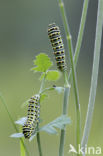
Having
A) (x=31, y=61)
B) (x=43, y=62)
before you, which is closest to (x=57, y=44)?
(x=43, y=62)

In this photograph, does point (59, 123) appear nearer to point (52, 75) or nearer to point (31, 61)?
point (52, 75)

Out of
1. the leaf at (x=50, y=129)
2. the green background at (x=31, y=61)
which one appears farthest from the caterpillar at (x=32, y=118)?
the green background at (x=31, y=61)

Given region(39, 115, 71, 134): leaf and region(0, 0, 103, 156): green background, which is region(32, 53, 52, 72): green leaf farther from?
region(0, 0, 103, 156): green background

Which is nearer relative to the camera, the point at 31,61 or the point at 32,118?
the point at 32,118

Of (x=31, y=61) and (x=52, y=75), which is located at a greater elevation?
(x=52, y=75)

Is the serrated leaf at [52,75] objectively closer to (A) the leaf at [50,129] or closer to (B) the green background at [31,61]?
(A) the leaf at [50,129]

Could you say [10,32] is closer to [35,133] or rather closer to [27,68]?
[27,68]
